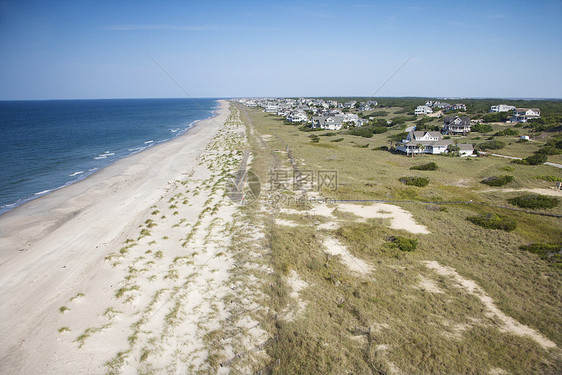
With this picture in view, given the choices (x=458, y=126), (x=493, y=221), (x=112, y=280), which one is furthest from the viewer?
(x=458, y=126)

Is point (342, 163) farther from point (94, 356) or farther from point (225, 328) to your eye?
point (94, 356)

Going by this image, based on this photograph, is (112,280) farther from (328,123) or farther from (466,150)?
(328,123)

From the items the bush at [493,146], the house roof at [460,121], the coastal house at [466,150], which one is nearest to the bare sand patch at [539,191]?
the coastal house at [466,150]

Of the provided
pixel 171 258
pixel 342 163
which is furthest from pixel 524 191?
pixel 171 258

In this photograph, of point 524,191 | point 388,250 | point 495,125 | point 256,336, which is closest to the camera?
point 256,336

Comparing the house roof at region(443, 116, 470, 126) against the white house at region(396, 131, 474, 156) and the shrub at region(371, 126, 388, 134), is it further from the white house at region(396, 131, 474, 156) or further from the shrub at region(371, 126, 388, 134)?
the white house at region(396, 131, 474, 156)

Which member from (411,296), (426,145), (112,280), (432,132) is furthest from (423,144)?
(112,280)
